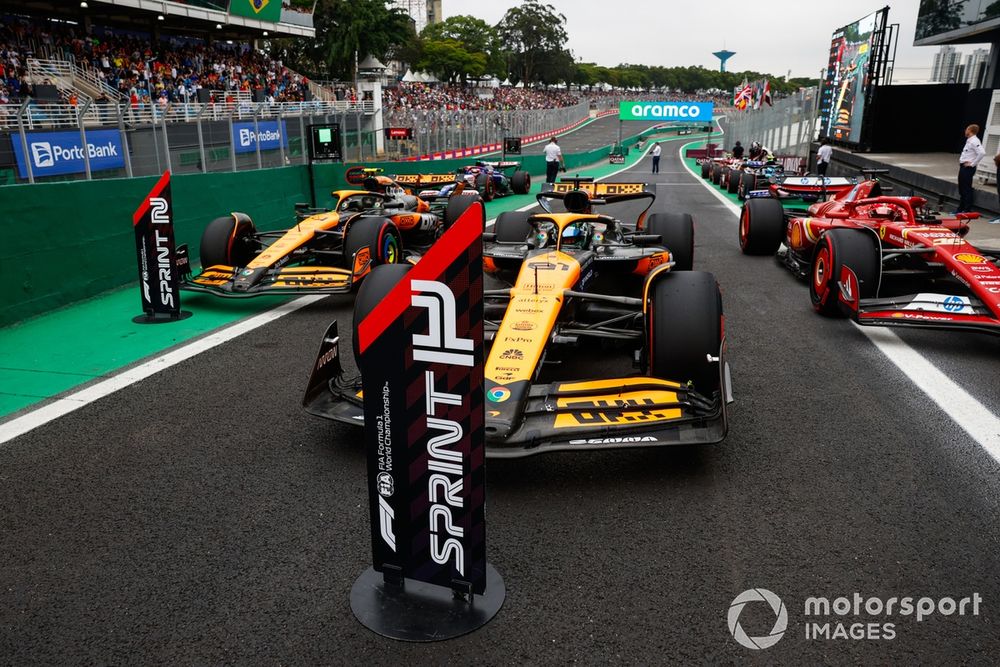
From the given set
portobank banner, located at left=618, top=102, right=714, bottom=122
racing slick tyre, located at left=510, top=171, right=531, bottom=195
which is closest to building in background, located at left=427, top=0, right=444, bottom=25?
portobank banner, located at left=618, top=102, right=714, bottom=122

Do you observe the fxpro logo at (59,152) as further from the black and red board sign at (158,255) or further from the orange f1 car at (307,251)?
the black and red board sign at (158,255)

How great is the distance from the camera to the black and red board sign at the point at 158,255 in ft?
22.1

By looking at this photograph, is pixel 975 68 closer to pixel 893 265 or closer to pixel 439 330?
pixel 893 265

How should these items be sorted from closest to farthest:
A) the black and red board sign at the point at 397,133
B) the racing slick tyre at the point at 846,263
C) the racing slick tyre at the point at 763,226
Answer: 1. the racing slick tyre at the point at 846,263
2. the racing slick tyre at the point at 763,226
3. the black and red board sign at the point at 397,133

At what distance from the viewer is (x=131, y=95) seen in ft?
74.5

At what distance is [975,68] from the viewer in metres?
27.6

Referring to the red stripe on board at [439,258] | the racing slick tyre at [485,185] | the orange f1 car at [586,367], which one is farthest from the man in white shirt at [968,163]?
the red stripe on board at [439,258]

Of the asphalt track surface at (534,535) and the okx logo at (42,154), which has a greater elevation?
the okx logo at (42,154)

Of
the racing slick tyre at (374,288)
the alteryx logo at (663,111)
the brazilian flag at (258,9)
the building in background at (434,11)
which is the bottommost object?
the racing slick tyre at (374,288)

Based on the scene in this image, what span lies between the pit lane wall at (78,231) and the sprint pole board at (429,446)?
5.87 metres

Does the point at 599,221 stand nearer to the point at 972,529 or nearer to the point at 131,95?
the point at 972,529

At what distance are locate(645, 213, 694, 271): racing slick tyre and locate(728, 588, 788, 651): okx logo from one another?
5.02 metres

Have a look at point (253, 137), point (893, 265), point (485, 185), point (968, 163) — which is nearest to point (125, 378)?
point (893, 265)

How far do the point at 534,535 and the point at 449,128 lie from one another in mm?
28490
